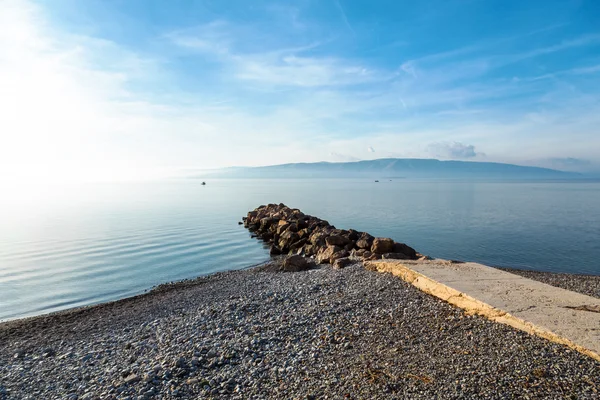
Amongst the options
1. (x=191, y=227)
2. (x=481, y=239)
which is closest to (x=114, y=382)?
(x=481, y=239)

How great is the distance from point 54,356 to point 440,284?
29.6 ft

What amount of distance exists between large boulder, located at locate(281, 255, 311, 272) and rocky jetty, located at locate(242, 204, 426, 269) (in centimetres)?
6

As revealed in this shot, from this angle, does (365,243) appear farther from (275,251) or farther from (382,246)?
(275,251)

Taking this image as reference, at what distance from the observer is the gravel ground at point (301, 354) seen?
5.43 m

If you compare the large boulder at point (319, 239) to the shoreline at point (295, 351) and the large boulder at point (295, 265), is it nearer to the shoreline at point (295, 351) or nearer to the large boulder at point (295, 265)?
the large boulder at point (295, 265)

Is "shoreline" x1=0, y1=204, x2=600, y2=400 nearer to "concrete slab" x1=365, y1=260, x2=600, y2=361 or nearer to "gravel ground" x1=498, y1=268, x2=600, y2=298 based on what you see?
"concrete slab" x1=365, y1=260, x2=600, y2=361

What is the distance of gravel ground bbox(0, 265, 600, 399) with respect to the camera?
543 centimetres

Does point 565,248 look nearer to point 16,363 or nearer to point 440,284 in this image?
point 440,284

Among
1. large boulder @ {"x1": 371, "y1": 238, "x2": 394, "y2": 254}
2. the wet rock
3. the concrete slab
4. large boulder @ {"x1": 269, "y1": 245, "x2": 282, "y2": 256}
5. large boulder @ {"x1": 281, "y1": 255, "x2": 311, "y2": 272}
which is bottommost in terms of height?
large boulder @ {"x1": 269, "y1": 245, "x2": 282, "y2": 256}

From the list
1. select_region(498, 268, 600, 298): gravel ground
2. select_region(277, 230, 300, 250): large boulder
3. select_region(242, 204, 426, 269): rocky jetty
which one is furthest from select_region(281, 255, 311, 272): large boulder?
select_region(498, 268, 600, 298): gravel ground

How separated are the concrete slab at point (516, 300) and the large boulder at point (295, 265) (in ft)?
18.4

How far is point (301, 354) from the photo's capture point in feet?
22.7

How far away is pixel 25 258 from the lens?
21.8m

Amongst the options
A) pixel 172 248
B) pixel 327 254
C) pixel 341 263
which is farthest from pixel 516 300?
pixel 172 248
